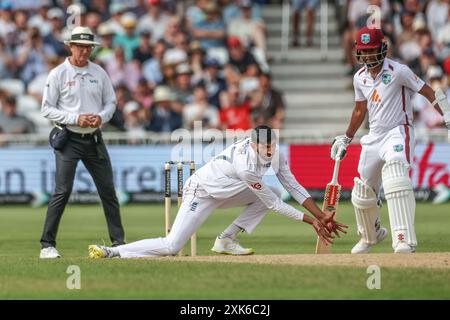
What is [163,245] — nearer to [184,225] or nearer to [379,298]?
[184,225]

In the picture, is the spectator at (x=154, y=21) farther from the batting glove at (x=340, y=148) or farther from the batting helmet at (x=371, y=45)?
the batting helmet at (x=371, y=45)

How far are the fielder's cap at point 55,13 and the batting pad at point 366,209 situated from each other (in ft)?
50.9

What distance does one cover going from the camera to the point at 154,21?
96.0 feet

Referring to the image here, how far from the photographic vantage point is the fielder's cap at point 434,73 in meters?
26.7

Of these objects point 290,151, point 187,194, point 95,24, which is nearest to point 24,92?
point 95,24

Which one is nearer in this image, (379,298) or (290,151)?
(379,298)

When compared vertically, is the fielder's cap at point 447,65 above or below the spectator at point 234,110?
above

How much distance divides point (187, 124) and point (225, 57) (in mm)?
3006

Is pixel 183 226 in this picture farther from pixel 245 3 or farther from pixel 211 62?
pixel 245 3

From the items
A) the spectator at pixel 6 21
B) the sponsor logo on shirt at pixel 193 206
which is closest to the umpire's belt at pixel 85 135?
the sponsor logo on shirt at pixel 193 206

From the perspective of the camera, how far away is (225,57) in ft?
94.5

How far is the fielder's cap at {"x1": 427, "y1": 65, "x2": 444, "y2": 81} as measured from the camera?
87.6 ft

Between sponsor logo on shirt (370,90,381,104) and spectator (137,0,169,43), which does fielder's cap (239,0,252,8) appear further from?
sponsor logo on shirt (370,90,381,104)

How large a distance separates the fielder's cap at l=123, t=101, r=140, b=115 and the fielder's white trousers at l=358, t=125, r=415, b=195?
40.1ft
